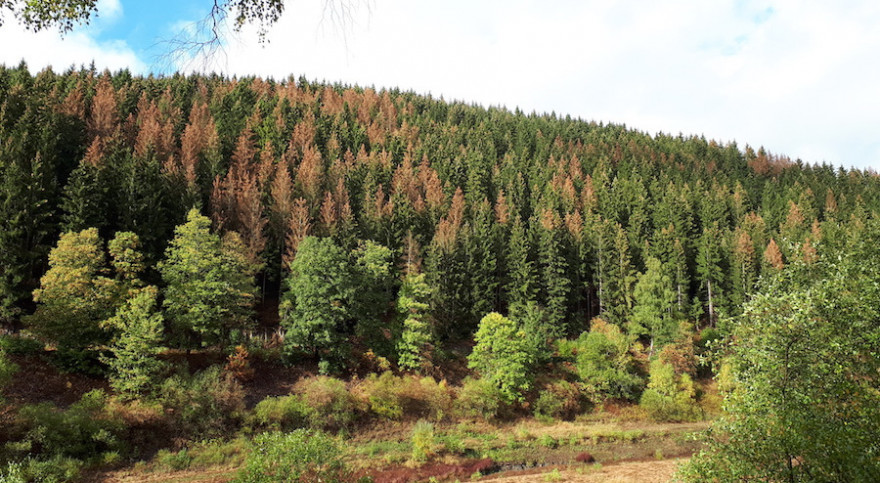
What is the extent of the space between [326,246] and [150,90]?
88.7m

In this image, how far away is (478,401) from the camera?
133ft

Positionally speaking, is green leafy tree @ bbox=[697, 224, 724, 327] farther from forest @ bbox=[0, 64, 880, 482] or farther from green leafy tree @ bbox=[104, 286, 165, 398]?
green leafy tree @ bbox=[104, 286, 165, 398]

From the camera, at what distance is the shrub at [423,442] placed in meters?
32.3

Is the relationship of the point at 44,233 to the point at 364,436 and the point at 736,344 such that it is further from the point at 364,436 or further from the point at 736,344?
the point at 736,344

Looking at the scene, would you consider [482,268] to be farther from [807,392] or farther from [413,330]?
[807,392]

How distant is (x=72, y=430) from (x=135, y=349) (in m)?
5.69

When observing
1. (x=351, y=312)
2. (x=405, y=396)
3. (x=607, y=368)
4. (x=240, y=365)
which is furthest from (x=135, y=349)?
(x=607, y=368)

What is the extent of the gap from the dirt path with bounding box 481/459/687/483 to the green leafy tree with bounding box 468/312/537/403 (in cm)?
1205

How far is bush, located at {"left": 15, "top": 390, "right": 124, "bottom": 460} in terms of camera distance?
25453 mm

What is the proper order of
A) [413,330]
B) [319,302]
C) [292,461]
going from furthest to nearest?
[413,330]
[319,302]
[292,461]

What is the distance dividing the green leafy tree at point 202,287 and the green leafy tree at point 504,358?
2245cm

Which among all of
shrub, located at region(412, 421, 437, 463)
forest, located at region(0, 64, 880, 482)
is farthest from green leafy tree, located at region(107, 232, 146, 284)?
shrub, located at region(412, 421, 437, 463)

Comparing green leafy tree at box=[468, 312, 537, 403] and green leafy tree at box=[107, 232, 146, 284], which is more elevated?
green leafy tree at box=[107, 232, 146, 284]

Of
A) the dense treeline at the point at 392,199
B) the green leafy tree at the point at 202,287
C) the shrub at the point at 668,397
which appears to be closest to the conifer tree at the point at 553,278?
the dense treeline at the point at 392,199
